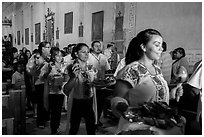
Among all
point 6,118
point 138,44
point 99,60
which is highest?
point 138,44

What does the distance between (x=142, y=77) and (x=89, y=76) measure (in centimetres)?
37

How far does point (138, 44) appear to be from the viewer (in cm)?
181

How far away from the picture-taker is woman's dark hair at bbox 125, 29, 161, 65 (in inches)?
70.9

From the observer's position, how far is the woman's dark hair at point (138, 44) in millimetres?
1801

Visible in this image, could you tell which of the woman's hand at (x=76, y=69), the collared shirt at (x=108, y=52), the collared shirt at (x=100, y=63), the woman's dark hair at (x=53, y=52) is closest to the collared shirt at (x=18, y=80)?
the woman's dark hair at (x=53, y=52)

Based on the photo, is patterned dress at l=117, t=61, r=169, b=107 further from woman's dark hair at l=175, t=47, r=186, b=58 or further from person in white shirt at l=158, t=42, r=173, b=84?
woman's dark hair at l=175, t=47, r=186, b=58

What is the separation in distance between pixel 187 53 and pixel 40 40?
103cm

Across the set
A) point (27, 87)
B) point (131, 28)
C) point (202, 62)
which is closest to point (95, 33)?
point (131, 28)

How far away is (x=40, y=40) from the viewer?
197 centimetres

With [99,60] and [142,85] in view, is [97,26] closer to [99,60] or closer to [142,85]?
[99,60]

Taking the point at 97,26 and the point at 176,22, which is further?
the point at 97,26

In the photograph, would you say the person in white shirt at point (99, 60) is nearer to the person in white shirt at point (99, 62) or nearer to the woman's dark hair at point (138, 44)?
the person in white shirt at point (99, 62)

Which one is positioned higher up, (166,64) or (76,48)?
(76,48)

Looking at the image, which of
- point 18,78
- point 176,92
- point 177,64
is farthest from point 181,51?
point 18,78
